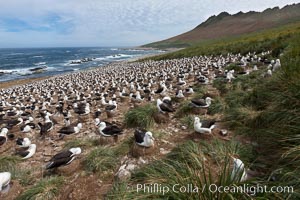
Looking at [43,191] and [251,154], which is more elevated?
[251,154]

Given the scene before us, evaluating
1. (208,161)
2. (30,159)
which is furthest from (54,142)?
(208,161)

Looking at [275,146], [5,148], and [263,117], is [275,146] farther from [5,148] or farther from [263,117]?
[5,148]

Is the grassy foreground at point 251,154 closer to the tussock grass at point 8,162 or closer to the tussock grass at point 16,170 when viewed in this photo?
the tussock grass at point 16,170

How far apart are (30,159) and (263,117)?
6.48 m

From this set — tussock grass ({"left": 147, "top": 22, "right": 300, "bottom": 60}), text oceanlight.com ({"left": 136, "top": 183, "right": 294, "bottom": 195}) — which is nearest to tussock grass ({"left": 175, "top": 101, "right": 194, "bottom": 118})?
text oceanlight.com ({"left": 136, "top": 183, "right": 294, "bottom": 195})

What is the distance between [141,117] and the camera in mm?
8039

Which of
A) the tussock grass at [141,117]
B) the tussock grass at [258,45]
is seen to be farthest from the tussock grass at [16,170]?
the tussock grass at [258,45]

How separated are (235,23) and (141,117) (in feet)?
498

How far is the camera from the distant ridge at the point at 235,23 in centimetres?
11567

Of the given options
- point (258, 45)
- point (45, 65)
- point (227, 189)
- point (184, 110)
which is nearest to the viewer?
point (227, 189)

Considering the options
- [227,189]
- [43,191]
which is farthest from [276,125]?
[43,191]

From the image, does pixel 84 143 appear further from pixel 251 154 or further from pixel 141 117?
pixel 251 154

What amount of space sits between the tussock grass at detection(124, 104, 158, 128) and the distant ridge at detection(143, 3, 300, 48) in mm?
109830

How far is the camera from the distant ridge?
379ft
